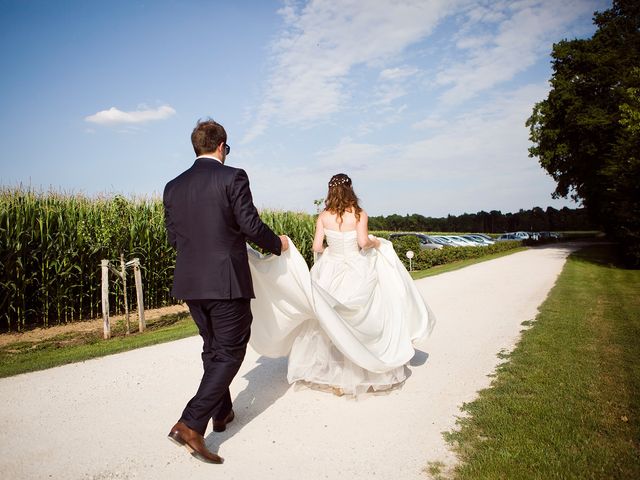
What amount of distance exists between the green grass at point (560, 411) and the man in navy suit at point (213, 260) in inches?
76.1

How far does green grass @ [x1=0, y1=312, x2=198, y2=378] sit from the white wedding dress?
11.1 ft

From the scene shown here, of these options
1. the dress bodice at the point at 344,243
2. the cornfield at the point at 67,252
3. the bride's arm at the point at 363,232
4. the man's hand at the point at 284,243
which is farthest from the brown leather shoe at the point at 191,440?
the cornfield at the point at 67,252

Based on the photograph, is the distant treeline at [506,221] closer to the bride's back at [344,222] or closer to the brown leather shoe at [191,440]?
the bride's back at [344,222]

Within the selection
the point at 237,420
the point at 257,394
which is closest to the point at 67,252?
the point at 257,394

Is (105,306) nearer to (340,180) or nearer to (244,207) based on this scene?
(340,180)

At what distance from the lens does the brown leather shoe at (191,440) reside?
3.08 meters

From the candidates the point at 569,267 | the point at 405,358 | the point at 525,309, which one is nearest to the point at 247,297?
the point at 405,358

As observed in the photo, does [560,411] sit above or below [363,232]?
below

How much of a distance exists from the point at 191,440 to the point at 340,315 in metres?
1.91

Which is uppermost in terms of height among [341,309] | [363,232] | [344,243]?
[363,232]

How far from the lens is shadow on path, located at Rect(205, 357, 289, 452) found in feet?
12.3

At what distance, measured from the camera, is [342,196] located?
16.1 ft

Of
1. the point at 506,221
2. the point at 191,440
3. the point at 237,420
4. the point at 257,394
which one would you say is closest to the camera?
the point at 191,440

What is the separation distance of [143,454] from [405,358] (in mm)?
2765
